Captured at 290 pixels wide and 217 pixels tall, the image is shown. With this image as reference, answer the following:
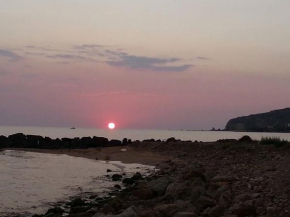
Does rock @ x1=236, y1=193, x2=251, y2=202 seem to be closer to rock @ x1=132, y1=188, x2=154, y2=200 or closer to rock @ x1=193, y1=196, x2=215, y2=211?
rock @ x1=193, y1=196, x2=215, y2=211

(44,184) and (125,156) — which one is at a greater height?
(125,156)

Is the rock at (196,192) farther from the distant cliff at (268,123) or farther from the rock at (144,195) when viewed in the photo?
the distant cliff at (268,123)

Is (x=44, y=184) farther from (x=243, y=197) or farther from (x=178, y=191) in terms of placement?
(x=243, y=197)

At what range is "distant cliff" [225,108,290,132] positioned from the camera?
122 metres

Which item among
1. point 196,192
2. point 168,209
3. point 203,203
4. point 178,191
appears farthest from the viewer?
point 178,191

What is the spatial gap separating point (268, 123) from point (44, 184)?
126412 millimetres

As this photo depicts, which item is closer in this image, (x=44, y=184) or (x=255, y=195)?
(x=255, y=195)

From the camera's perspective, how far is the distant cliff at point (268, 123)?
12212 centimetres

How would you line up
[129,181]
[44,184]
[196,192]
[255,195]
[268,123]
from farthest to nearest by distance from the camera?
1. [268,123]
2. [129,181]
3. [44,184]
4. [196,192]
5. [255,195]

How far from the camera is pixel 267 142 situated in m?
23.2

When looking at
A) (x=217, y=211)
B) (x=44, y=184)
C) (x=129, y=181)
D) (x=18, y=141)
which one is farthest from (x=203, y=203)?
(x=18, y=141)

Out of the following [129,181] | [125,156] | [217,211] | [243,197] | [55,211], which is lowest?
[55,211]

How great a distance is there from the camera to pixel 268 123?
13438cm

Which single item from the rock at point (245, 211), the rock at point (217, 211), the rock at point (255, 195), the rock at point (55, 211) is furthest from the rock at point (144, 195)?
the rock at point (245, 211)
